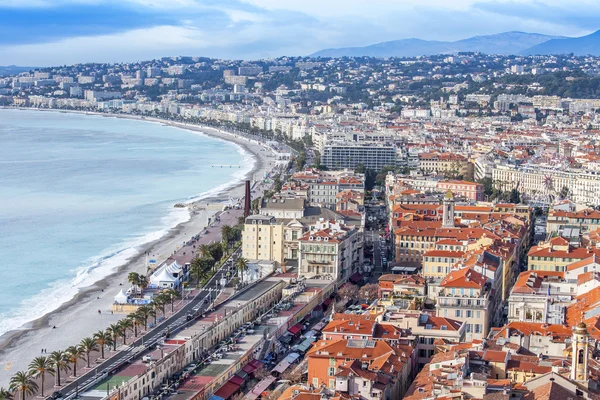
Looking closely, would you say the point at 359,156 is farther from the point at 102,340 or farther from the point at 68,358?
the point at 68,358

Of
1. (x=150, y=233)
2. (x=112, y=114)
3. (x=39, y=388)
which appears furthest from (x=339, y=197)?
(x=112, y=114)

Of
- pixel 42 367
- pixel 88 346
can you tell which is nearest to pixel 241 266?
pixel 88 346

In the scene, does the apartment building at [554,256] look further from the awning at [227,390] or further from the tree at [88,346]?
the tree at [88,346]

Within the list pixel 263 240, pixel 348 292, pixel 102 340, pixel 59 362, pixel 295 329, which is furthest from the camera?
pixel 263 240

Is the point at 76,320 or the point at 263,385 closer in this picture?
the point at 263,385

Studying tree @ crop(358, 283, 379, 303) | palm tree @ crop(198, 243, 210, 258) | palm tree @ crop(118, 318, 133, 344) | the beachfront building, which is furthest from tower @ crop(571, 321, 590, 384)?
palm tree @ crop(198, 243, 210, 258)

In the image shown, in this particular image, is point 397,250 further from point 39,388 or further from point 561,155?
point 561,155
